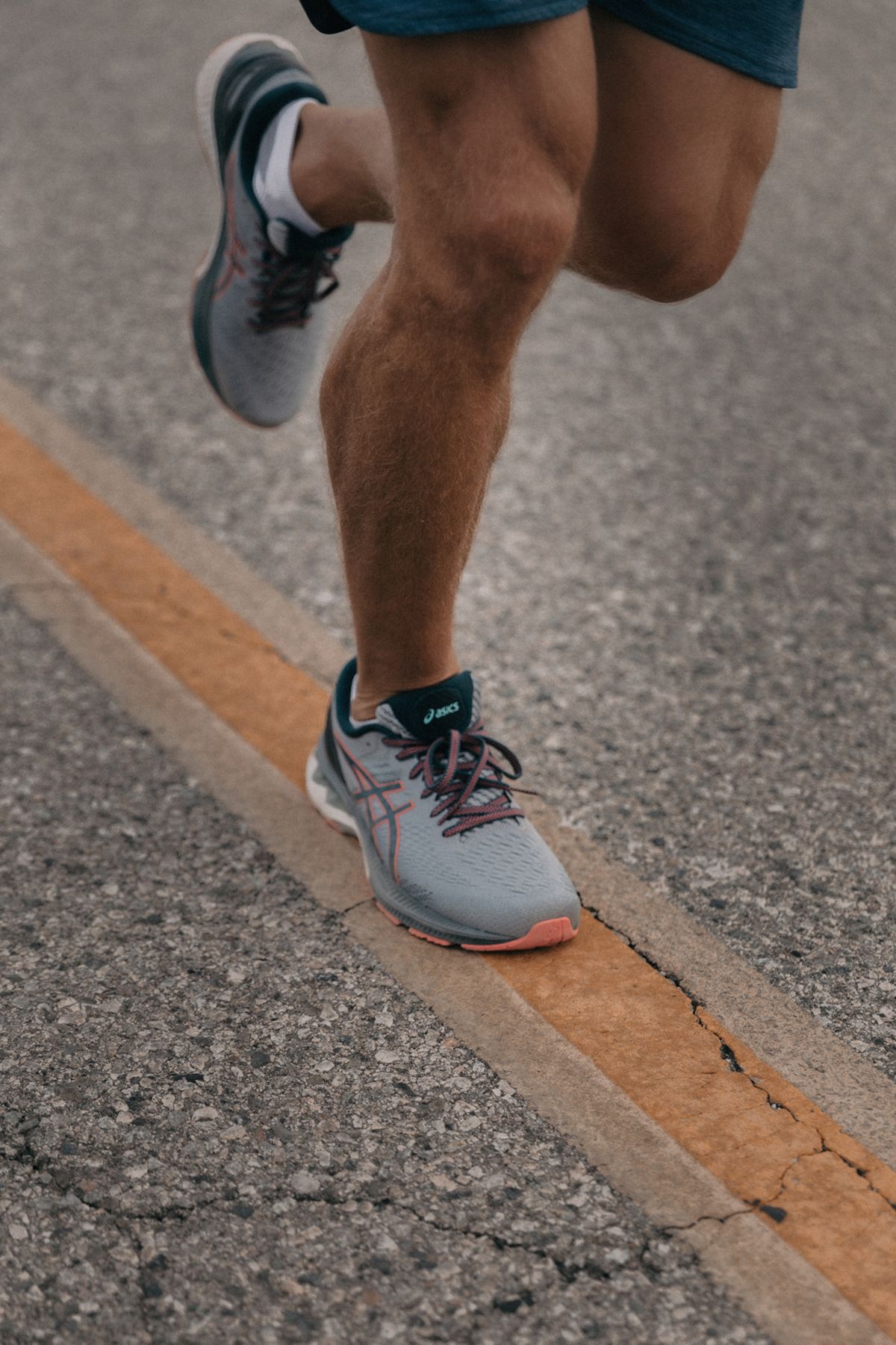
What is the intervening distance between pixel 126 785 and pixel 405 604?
0.62 metres

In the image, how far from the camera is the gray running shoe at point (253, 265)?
8.65 feet

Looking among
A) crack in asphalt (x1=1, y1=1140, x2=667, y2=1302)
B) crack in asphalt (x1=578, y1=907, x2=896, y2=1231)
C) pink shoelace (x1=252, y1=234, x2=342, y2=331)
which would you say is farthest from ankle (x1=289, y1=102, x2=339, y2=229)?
crack in asphalt (x1=1, y1=1140, x2=667, y2=1302)

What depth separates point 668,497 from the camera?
3.15 metres

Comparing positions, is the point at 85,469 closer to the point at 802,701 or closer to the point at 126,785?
the point at 126,785

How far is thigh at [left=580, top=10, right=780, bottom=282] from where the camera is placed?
1.92 metres

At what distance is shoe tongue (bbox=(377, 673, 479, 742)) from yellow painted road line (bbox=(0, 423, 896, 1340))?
0.33 meters

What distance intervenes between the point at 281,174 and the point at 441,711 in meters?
1.09

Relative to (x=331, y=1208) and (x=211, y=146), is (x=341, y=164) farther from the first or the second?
(x=331, y=1208)

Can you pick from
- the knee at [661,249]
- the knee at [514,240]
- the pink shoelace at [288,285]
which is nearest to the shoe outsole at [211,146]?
the pink shoelace at [288,285]

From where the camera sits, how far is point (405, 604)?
192 cm

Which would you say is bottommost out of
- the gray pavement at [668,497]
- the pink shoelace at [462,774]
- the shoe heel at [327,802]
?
the gray pavement at [668,497]

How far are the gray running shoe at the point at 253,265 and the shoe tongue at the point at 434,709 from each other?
1.01 meters

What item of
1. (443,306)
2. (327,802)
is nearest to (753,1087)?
(327,802)

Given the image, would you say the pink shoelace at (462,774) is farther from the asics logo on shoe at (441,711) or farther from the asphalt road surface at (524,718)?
the asphalt road surface at (524,718)
